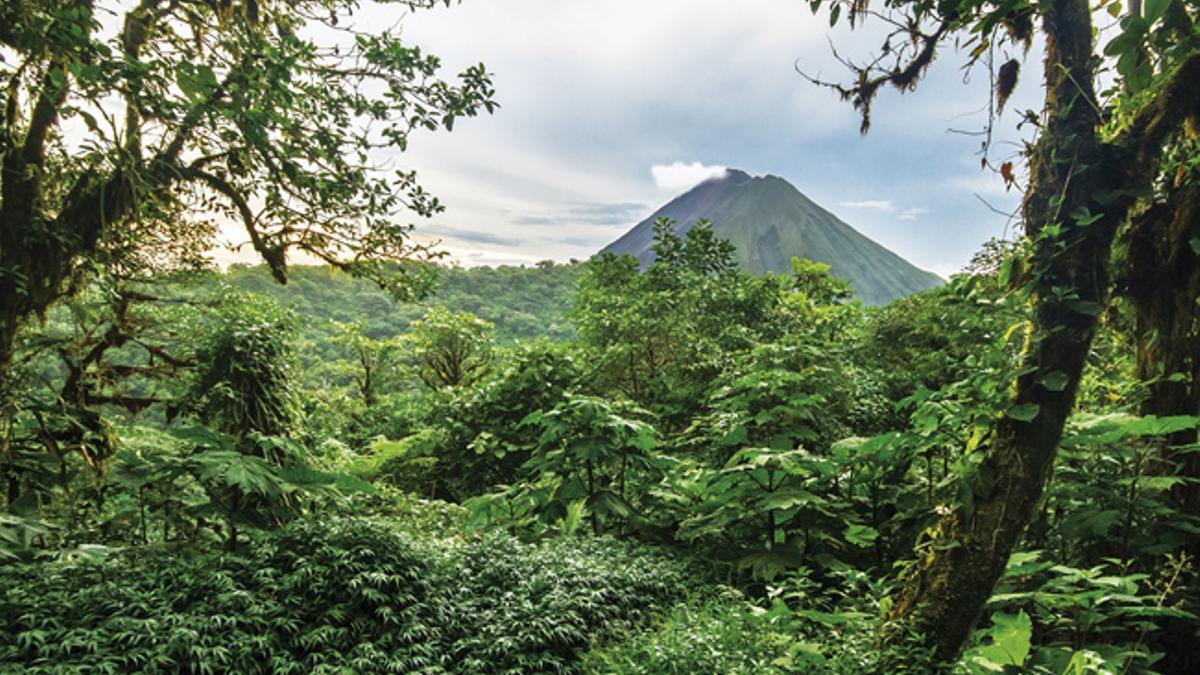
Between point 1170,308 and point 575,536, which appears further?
point 575,536

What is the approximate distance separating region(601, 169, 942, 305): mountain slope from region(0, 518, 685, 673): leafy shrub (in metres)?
92.3

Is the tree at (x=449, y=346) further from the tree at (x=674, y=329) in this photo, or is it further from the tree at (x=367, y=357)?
the tree at (x=674, y=329)

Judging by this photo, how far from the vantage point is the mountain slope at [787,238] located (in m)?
101

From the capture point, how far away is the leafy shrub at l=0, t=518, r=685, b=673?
2.59 metres

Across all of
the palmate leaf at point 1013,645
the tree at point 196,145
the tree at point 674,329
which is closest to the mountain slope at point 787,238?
the tree at point 674,329

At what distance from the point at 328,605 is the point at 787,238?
371 feet

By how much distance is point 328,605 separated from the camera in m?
3.20

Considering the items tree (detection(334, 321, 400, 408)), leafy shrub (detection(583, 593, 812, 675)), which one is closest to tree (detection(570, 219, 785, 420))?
leafy shrub (detection(583, 593, 812, 675))

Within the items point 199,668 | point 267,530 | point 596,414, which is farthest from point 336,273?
point 199,668

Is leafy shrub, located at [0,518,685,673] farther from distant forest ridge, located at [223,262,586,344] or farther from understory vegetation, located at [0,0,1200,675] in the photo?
distant forest ridge, located at [223,262,586,344]

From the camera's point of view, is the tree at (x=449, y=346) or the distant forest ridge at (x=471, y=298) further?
the distant forest ridge at (x=471, y=298)

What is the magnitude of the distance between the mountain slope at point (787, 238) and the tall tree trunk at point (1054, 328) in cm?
9256

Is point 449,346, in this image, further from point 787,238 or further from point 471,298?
point 787,238

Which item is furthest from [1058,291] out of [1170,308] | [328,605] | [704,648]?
[328,605]
